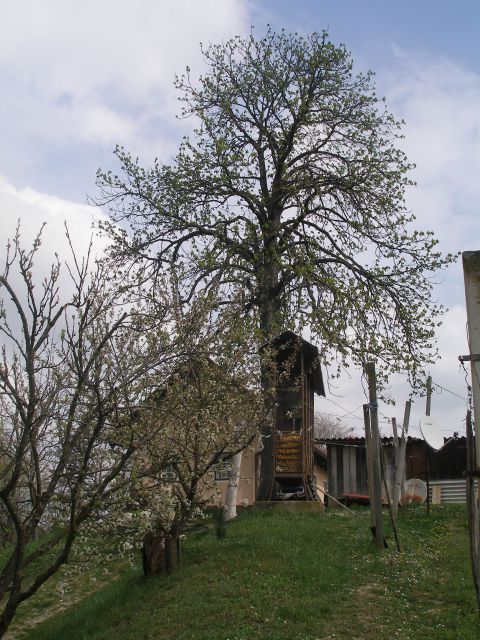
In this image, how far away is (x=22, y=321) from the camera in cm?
810

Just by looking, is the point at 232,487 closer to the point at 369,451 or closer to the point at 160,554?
the point at 369,451

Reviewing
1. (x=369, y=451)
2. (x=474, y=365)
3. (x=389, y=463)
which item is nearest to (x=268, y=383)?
(x=369, y=451)

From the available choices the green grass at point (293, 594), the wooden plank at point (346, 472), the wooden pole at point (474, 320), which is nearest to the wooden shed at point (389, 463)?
the wooden plank at point (346, 472)

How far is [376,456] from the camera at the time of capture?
46.3 feet

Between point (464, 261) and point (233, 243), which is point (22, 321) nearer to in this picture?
point (464, 261)

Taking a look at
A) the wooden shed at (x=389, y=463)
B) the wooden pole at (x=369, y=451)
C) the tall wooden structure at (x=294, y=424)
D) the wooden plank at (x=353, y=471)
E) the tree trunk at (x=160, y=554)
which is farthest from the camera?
the wooden plank at (x=353, y=471)

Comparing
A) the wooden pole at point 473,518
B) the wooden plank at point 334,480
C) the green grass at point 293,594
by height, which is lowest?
the green grass at point 293,594

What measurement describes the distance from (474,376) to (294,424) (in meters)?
13.0

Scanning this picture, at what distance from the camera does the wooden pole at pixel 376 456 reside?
13.3 m

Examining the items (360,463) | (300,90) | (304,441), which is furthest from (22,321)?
(360,463)

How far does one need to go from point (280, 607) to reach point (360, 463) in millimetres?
17188

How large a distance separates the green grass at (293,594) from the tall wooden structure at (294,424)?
14.1ft

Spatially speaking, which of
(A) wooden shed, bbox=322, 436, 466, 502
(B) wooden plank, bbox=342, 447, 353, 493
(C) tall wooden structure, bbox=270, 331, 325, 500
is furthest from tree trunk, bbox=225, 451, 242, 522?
(B) wooden plank, bbox=342, 447, 353, 493

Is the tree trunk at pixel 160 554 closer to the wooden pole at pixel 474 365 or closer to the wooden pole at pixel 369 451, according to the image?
the wooden pole at pixel 369 451
